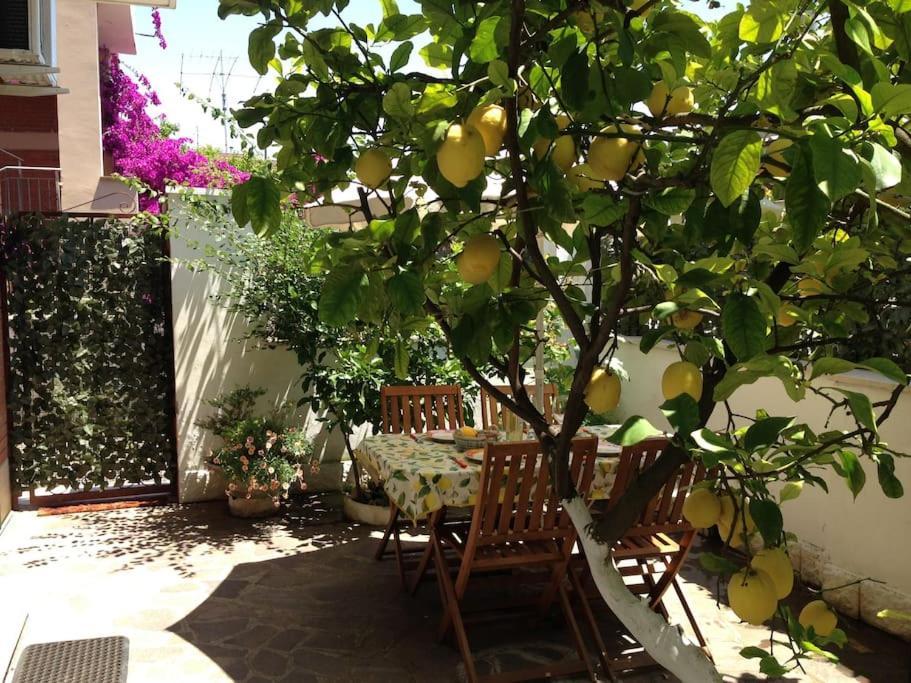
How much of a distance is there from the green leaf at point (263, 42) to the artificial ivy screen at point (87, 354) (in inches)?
218

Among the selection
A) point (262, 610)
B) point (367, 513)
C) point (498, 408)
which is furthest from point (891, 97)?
point (367, 513)

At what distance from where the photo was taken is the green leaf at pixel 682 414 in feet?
2.72

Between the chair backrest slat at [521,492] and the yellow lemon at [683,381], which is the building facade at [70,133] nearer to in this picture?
the chair backrest slat at [521,492]

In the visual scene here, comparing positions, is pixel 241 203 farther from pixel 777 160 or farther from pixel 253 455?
pixel 253 455

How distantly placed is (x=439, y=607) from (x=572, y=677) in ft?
3.24

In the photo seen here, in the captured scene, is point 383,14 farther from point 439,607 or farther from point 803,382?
point 439,607

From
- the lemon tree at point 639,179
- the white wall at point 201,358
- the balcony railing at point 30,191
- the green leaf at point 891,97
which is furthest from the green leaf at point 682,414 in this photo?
the balcony railing at point 30,191

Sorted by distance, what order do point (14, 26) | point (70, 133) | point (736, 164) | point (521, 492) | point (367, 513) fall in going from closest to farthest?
point (736, 164), point (521, 492), point (14, 26), point (367, 513), point (70, 133)

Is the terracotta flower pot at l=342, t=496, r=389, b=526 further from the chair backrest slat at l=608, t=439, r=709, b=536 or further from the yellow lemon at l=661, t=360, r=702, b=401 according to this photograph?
the yellow lemon at l=661, t=360, r=702, b=401

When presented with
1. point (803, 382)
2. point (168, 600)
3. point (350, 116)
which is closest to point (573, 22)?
point (350, 116)

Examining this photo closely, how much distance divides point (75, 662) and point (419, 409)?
3143mm

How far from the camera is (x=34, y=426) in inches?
234

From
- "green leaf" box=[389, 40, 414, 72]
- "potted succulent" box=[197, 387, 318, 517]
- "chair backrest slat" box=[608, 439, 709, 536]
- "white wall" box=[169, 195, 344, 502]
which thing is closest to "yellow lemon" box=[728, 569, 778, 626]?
Answer: "green leaf" box=[389, 40, 414, 72]

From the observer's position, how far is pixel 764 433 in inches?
33.8
